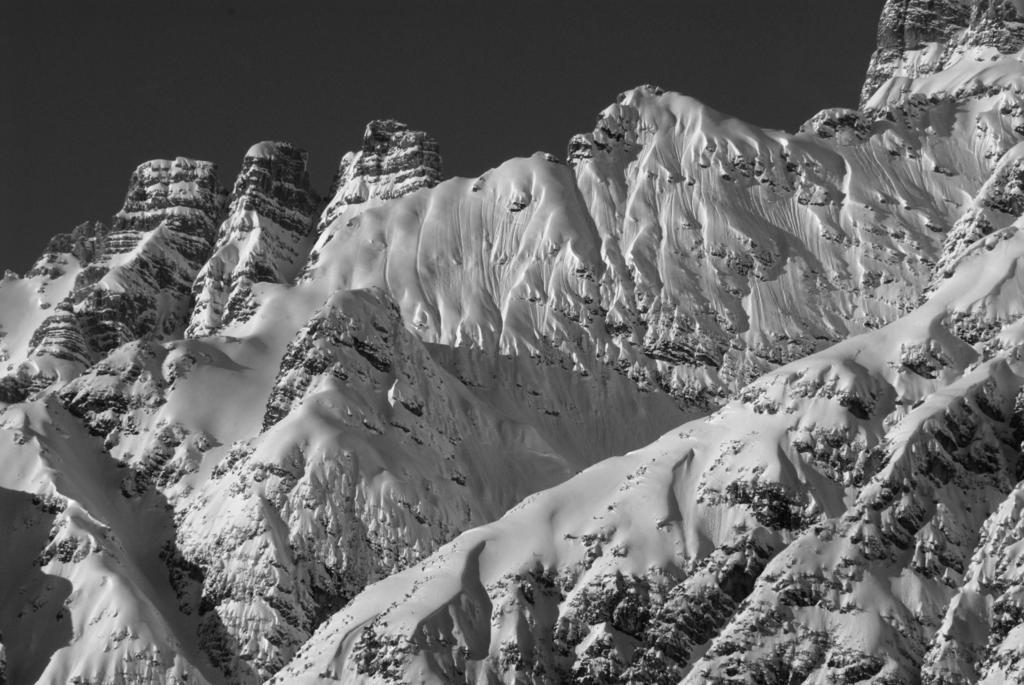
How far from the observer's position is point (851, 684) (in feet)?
620

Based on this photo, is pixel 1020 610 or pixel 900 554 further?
pixel 900 554

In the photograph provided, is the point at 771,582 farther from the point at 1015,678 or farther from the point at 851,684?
the point at 1015,678

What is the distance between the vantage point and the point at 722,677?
630 ft

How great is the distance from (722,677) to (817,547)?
1440 cm

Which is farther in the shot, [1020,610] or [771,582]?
[771,582]

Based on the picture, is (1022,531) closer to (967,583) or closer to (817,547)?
(967,583)

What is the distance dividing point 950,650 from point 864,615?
15105mm

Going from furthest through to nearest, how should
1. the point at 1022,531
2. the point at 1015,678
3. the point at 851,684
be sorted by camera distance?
the point at 851,684
the point at 1022,531
the point at 1015,678

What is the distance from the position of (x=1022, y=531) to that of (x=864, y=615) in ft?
66.9

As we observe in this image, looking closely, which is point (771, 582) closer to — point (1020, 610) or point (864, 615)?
point (864, 615)

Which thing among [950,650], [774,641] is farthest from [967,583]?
[774,641]

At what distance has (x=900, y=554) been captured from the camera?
19900 cm

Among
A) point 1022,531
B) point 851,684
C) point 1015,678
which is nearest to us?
point 1015,678

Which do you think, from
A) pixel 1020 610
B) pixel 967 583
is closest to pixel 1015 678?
pixel 1020 610
